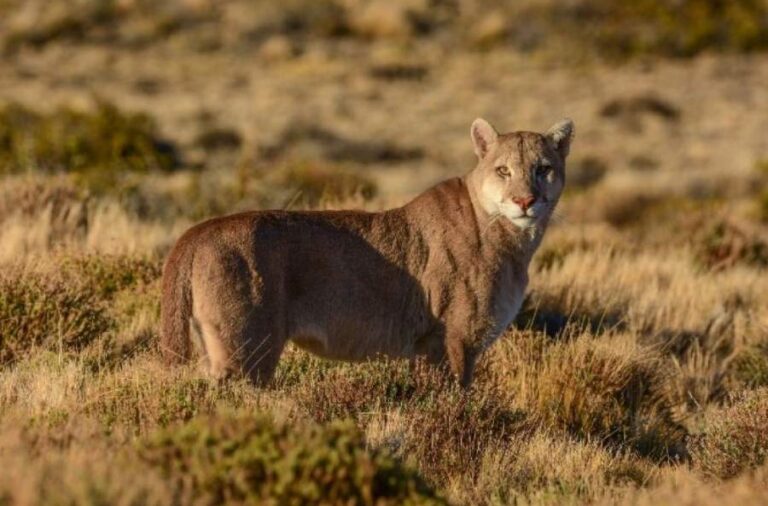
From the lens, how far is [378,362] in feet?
25.8

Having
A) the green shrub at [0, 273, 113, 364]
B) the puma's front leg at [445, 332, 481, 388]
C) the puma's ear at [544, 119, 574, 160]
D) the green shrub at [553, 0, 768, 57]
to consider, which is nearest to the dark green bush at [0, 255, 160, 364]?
the green shrub at [0, 273, 113, 364]

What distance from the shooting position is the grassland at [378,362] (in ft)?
17.5

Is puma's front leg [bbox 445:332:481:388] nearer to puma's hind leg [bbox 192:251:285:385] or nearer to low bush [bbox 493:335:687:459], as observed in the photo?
low bush [bbox 493:335:687:459]

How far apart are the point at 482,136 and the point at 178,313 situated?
2.41 meters

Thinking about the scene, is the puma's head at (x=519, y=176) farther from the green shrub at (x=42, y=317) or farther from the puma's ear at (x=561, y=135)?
the green shrub at (x=42, y=317)

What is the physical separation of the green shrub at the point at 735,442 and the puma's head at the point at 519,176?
1.67m

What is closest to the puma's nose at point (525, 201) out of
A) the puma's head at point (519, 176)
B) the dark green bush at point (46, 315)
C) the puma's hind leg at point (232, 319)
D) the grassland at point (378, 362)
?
the puma's head at point (519, 176)

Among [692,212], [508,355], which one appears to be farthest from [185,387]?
[692,212]

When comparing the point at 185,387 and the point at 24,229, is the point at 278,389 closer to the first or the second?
the point at 185,387

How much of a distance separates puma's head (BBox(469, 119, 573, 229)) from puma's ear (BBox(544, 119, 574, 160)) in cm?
1

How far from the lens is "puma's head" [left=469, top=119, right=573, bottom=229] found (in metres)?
7.93

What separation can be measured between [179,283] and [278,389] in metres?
0.91

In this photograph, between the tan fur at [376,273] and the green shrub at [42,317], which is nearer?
the tan fur at [376,273]

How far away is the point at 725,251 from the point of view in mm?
15867
